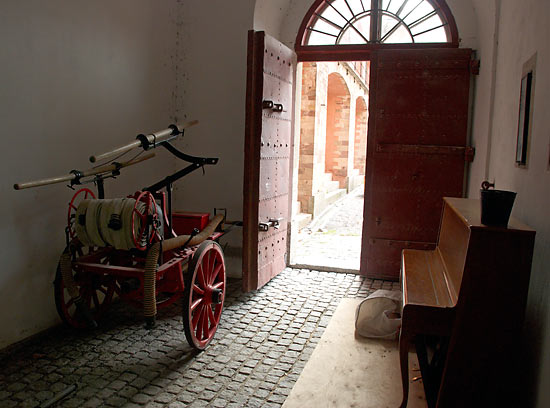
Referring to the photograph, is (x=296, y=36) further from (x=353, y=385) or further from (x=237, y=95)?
(x=353, y=385)

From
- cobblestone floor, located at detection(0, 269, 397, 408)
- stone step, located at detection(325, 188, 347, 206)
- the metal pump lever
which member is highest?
the metal pump lever

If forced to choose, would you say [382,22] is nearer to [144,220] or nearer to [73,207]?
[144,220]

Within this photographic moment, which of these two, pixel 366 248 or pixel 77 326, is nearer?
pixel 77 326

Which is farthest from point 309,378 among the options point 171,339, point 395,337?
point 171,339

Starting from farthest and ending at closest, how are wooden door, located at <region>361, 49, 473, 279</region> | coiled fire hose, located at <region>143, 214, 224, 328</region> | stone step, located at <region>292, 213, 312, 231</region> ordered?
stone step, located at <region>292, 213, 312, 231</region>
wooden door, located at <region>361, 49, 473, 279</region>
coiled fire hose, located at <region>143, 214, 224, 328</region>

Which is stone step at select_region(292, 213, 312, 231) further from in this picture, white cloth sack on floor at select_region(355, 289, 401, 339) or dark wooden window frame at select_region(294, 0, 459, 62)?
white cloth sack on floor at select_region(355, 289, 401, 339)

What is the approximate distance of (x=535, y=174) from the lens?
263 cm

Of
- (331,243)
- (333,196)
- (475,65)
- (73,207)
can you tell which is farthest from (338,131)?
(73,207)

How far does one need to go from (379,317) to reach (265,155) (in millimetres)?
1844

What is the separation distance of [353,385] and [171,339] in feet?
4.69

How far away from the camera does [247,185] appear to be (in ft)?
14.9

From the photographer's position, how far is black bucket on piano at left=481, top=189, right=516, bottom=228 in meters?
2.40

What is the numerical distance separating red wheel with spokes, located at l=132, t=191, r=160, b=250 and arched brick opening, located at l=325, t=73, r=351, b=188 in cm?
1291

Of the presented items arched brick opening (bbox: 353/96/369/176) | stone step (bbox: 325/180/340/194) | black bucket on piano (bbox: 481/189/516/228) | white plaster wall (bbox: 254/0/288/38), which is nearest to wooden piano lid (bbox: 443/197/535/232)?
black bucket on piano (bbox: 481/189/516/228)
